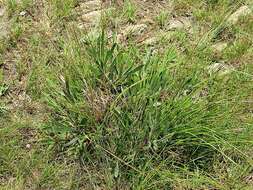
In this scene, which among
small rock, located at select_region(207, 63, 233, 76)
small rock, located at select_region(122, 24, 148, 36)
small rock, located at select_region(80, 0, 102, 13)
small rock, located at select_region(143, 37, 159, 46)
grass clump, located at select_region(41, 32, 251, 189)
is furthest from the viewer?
small rock, located at select_region(80, 0, 102, 13)

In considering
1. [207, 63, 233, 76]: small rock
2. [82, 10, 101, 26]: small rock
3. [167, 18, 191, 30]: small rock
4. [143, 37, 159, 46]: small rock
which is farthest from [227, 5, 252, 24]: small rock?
[82, 10, 101, 26]: small rock

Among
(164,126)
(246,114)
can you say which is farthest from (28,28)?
(246,114)

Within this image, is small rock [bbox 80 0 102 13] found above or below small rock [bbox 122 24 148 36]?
above

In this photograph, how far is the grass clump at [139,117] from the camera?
266 cm

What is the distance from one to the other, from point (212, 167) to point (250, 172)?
234mm

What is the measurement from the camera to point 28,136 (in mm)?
2982

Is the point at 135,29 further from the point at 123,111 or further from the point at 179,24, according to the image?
the point at 123,111

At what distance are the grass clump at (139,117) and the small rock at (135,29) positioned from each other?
56 cm

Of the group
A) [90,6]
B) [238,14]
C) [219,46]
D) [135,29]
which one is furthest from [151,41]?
[238,14]

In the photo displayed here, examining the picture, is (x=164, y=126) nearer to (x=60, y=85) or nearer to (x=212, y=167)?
(x=212, y=167)

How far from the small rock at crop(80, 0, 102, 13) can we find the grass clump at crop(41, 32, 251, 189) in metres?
0.77

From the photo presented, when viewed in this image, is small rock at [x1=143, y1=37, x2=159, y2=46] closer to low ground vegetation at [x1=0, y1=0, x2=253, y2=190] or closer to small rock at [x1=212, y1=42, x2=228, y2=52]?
low ground vegetation at [x1=0, y1=0, x2=253, y2=190]

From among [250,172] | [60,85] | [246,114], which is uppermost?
[60,85]

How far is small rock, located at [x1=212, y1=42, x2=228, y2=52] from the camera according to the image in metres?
3.41
